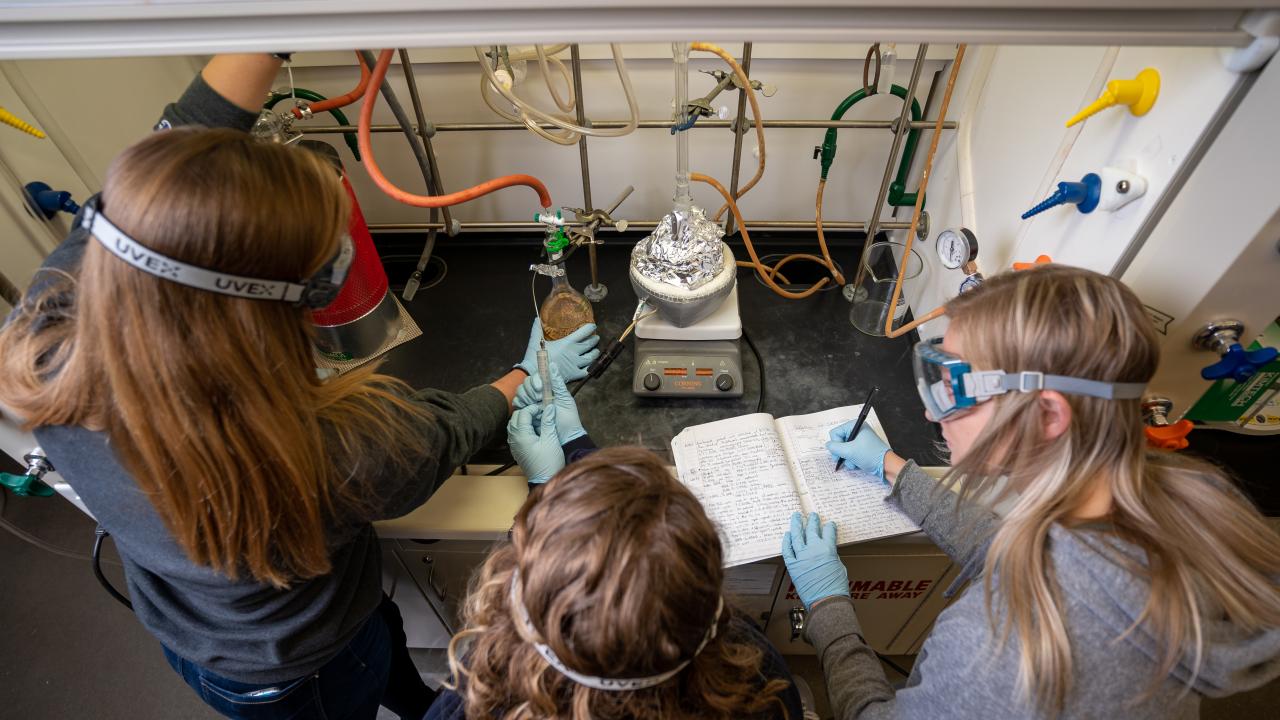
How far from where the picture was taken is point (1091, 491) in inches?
30.0

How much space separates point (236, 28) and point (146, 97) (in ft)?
3.51

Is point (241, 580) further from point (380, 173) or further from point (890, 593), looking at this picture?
point (890, 593)

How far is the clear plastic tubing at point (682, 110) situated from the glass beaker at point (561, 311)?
302mm

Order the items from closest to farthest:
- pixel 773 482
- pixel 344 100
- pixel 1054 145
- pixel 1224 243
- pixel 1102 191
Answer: pixel 1224 243
pixel 1102 191
pixel 1054 145
pixel 773 482
pixel 344 100

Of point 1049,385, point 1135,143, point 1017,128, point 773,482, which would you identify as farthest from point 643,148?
point 1049,385

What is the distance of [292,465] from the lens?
0.74 metres

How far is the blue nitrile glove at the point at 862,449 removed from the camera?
112 centimetres

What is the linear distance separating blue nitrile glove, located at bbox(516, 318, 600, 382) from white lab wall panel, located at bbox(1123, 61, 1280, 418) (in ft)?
2.98

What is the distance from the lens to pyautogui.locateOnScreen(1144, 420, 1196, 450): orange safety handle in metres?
0.97

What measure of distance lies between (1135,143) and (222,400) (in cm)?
121

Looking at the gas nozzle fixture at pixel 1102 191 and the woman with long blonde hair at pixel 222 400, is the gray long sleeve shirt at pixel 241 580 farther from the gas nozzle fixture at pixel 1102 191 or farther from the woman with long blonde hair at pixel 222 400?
the gas nozzle fixture at pixel 1102 191

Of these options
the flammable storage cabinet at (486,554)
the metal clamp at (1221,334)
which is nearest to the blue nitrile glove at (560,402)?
the flammable storage cabinet at (486,554)

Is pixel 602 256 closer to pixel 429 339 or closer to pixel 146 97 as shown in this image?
pixel 429 339

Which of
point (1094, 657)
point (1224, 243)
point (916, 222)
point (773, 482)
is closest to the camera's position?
point (1094, 657)
